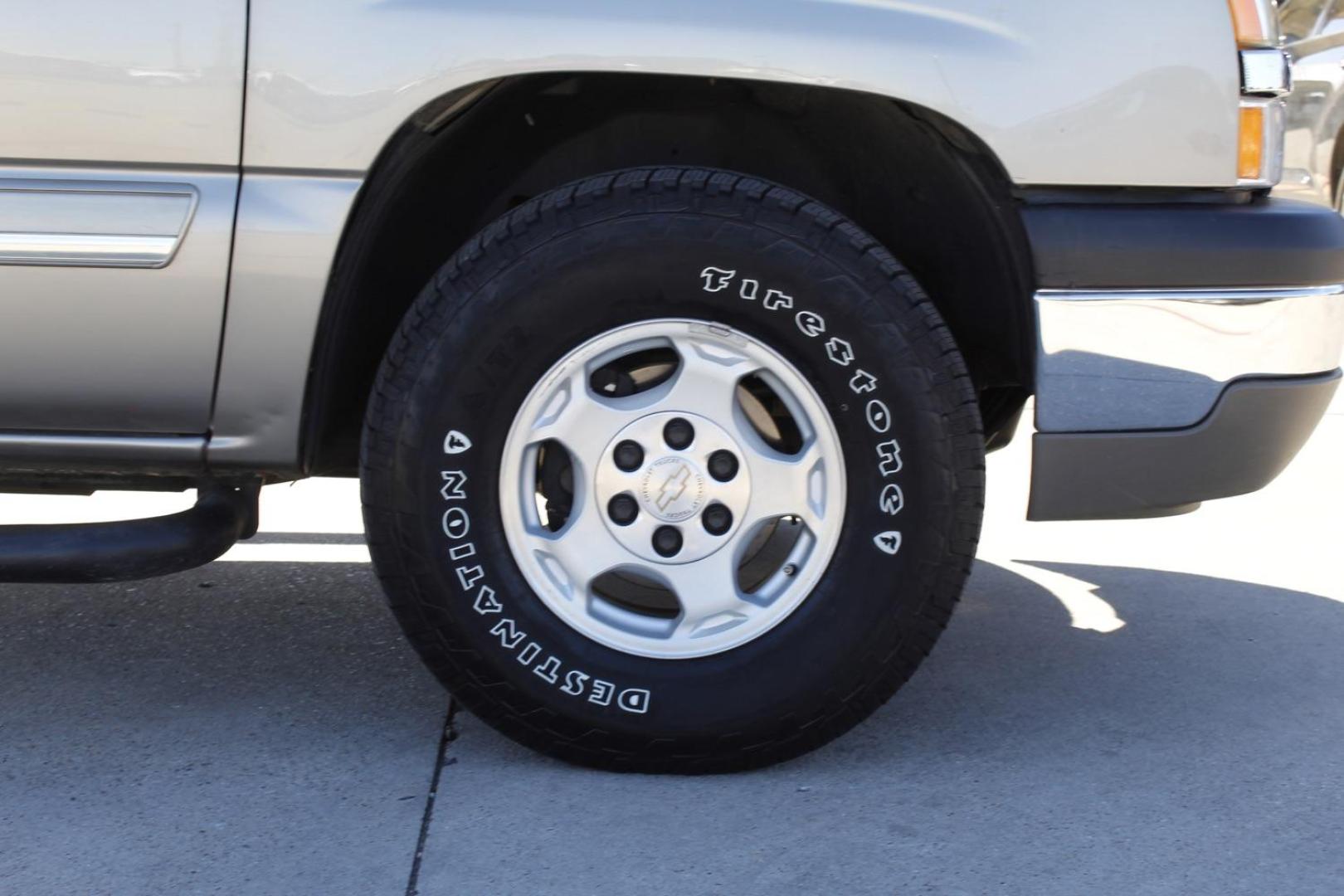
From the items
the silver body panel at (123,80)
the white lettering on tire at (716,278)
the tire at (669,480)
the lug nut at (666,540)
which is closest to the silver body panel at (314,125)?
the silver body panel at (123,80)

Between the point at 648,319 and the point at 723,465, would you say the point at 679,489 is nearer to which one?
the point at 723,465

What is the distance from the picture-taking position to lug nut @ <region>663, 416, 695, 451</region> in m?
2.59

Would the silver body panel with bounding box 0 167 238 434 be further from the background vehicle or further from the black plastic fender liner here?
the background vehicle

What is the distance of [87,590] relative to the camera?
3650mm

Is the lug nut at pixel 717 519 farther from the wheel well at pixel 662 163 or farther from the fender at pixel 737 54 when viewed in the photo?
the fender at pixel 737 54

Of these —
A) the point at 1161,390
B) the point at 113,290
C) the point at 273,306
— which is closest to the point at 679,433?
the point at 273,306

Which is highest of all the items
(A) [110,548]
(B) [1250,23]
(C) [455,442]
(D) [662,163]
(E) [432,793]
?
(B) [1250,23]

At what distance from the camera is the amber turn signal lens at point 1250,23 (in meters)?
2.51

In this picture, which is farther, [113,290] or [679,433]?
[679,433]

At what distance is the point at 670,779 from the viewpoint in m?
2.64

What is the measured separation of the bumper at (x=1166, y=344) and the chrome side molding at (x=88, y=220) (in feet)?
4.51

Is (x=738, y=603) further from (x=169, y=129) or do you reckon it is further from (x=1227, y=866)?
(x=169, y=129)

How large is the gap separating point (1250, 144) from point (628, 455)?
1135 mm

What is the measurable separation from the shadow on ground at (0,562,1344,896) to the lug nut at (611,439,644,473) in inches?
Result: 20.8
